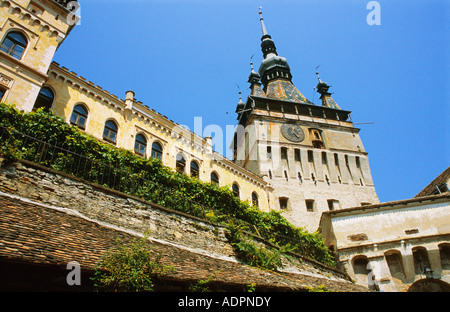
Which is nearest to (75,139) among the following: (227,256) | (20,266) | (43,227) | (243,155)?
(43,227)

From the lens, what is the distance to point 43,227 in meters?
8.22

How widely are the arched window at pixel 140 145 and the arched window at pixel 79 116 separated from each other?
11.7 feet

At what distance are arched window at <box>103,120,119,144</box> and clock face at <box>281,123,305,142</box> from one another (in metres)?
20.9

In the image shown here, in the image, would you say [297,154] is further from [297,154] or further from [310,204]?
[310,204]

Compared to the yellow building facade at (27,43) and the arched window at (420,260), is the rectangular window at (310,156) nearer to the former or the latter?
the arched window at (420,260)

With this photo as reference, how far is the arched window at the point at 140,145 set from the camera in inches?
861

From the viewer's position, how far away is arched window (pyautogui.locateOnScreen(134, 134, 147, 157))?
21861 mm

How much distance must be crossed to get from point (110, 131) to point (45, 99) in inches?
161

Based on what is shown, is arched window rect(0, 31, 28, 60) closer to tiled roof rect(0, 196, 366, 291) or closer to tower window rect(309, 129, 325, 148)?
tiled roof rect(0, 196, 366, 291)

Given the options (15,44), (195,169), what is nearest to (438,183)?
(195,169)

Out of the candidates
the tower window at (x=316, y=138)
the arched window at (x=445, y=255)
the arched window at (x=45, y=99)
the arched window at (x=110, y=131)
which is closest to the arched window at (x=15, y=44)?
the arched window at (x=45, y=99)

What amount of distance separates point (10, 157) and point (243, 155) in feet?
101
